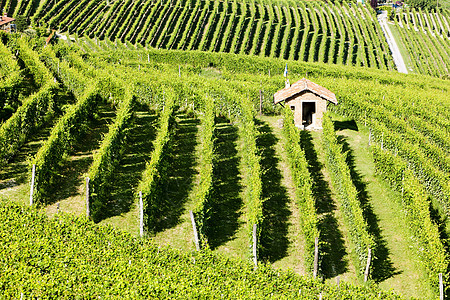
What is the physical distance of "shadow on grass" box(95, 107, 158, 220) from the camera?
2725 cm

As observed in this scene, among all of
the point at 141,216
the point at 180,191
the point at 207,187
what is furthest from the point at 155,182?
the point at 180,191

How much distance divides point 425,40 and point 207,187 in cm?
8134

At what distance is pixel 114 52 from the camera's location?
198ft

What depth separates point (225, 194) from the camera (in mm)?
29141

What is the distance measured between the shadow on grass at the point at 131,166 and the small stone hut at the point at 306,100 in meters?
9.49

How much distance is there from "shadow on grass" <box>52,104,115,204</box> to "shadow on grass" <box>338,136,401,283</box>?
46.4ft

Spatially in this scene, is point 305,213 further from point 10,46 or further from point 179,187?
point 10,46

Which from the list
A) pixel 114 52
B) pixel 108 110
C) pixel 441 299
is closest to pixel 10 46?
pixel 114 52

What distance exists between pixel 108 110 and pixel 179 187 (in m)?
13.1

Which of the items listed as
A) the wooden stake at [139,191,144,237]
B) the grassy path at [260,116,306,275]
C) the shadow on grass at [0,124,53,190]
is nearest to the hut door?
the grassy path at [260,116,306,275]

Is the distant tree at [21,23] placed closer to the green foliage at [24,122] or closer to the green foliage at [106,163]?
the green foliage at [24,122]

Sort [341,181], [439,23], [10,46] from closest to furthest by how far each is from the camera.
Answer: [341,181] < [10,46] < [439,23]

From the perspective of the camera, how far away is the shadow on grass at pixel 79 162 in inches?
Result: 1113

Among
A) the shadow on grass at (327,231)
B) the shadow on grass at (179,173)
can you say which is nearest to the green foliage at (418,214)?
the shadow on grass at (327,231)
